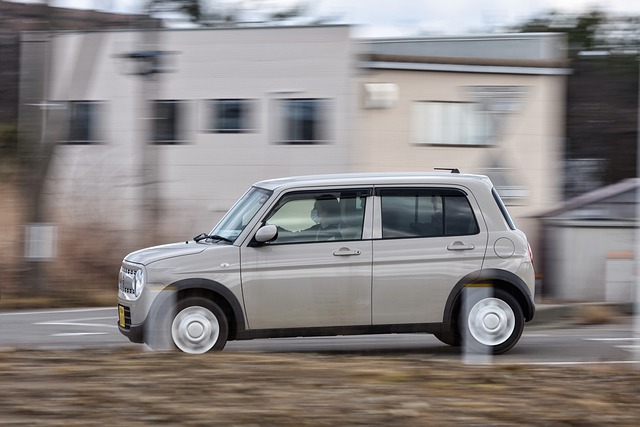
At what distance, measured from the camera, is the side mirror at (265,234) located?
9.69 m

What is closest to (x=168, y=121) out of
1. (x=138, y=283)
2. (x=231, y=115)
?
(x=231, y=115)

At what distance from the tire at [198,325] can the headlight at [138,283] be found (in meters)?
0.38

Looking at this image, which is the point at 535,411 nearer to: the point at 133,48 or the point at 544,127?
the point at 544,127

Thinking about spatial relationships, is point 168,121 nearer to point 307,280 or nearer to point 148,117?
point 148,117

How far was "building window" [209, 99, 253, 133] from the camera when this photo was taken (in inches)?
945

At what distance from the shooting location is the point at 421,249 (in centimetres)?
993

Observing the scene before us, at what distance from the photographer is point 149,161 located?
21141 mm

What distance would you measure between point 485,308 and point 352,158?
13.5 m

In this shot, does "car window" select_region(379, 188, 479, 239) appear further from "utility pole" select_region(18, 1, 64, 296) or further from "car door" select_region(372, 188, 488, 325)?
"utility pole" select_region(18, 1, 64, 296)

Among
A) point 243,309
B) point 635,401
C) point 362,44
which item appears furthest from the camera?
point 362,44

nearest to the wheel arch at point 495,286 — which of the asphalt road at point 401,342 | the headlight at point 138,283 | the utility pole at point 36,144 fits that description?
the asphalt road at point 401,342

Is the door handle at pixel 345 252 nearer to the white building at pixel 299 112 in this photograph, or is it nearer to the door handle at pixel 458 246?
the door handle at pixel 458 246

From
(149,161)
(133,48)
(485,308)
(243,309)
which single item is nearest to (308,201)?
(243,309)

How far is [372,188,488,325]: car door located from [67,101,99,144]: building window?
52.0ft
